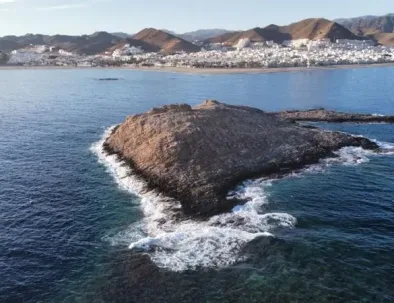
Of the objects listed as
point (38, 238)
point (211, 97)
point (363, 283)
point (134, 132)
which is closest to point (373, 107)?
point (211, 97)

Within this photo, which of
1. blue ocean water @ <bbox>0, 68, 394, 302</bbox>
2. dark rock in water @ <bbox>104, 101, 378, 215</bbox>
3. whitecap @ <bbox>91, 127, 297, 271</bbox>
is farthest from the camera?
dark rock in water @ <bbox>104, 101, 378, 215</bbox>

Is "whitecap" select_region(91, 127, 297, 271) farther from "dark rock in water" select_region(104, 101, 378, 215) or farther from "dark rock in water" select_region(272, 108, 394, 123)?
"dark rock in water" select_region(272, 108, 394, 123)

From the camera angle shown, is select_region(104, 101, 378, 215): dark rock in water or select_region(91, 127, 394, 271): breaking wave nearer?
select_region(91, 127, 394, 271): breaking wave

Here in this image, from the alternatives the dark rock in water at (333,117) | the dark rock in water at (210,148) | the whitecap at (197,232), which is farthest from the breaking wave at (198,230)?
the dark rock in water at (333,117)

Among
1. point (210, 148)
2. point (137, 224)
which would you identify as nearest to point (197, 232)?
point (137, 224)

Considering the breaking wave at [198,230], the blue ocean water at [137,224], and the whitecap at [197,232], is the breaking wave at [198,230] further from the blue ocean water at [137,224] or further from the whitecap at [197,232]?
the blue ocean water at [137,224]

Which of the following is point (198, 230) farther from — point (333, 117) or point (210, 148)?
point (333, 117)

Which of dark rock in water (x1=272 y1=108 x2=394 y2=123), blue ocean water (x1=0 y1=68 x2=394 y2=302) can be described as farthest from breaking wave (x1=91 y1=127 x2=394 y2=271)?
dark rock in water (x1=272 y1=108 x2=394 y2=123)
